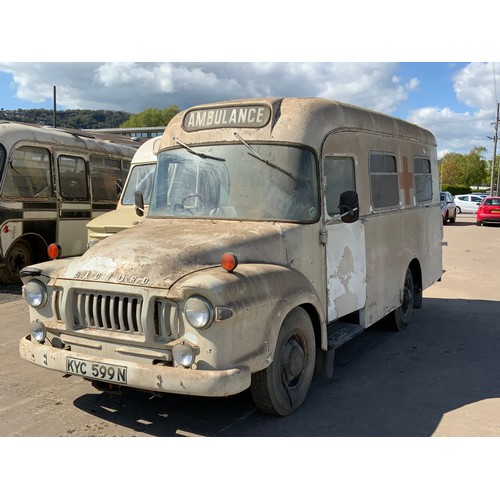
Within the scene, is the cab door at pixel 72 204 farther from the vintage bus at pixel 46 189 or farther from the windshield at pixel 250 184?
the windshield at pixel 250 184

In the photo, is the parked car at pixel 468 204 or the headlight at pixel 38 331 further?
the parked car at pixel 468 204

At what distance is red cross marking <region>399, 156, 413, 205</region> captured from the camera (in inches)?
290

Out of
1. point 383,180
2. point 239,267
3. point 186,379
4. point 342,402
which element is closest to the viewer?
point 186,379

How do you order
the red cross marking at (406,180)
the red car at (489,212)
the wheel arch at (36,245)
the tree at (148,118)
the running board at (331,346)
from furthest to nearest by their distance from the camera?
the tree at (148,118)
the red car at (489,212)
the wheel arch at (36,245)
the red cross marking at (406,180)
the running board at (331,346)

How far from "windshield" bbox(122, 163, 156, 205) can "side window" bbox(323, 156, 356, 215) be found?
540cm

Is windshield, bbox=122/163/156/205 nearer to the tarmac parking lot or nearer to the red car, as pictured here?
the tarmac parking lot

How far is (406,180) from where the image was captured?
7.55 meters

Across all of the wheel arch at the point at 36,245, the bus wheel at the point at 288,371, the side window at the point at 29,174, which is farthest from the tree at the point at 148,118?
the bus wheel at the point at 288,371

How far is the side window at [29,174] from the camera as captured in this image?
10.8 metres

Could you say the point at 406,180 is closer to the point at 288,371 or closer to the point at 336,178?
the point at 336,178

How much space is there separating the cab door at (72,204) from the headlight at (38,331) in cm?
776

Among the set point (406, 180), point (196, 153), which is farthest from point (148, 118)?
point (196, 153)

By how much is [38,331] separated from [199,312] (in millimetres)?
1601
